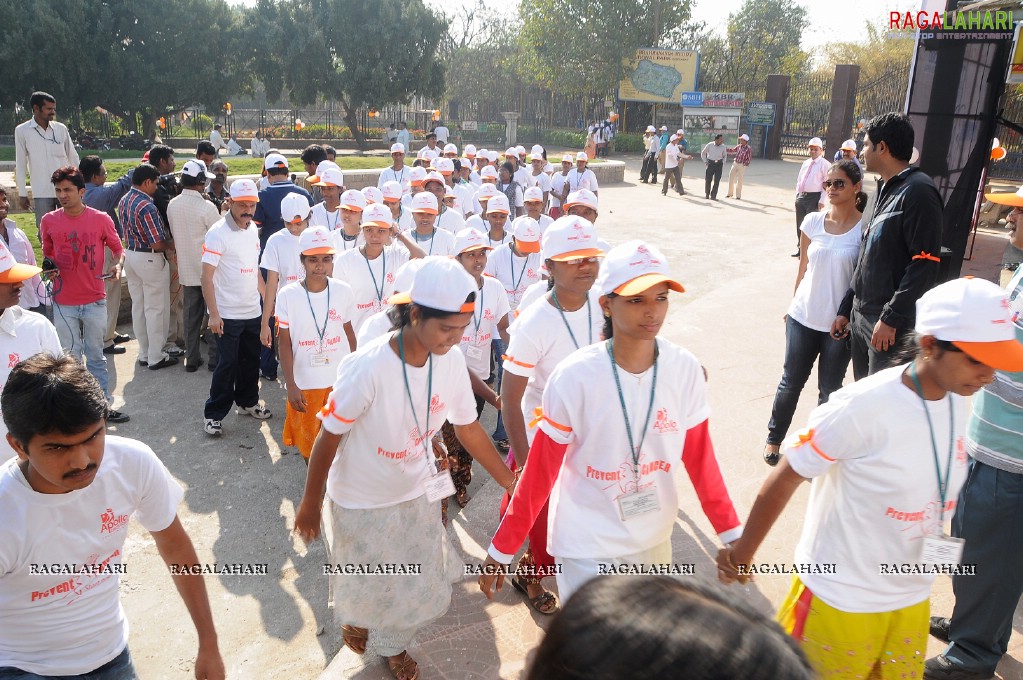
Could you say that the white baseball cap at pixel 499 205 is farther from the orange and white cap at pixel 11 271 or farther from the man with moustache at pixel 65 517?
the man with moustache at pixel 65 517

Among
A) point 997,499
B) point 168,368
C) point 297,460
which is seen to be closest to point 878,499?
point 997,499

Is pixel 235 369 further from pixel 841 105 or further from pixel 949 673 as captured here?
pixel 841 105

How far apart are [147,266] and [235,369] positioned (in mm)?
2130

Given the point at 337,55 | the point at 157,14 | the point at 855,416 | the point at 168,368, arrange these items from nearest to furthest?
the point at 855,416
the point at 168,368
the point at 157,14
the point at 337,55

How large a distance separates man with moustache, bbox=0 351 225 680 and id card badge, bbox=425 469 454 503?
3.81ft

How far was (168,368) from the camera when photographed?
7934mm

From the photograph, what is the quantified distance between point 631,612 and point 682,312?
30.0ft

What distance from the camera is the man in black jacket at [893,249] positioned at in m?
Answer: 4.59

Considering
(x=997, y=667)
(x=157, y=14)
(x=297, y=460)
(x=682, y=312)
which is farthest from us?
(x=157, y=14)

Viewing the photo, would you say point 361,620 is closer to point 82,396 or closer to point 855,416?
point 82,396

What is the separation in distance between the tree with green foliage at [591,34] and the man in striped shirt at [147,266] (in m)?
35.1

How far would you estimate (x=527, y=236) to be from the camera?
20.4 ft

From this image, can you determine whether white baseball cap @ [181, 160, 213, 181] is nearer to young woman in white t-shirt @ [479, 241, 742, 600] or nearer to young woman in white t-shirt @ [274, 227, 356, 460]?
young woman in white t-shirt @ [274, 227, 356, 460]

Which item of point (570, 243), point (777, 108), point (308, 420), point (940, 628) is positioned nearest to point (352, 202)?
point (308, 420)
